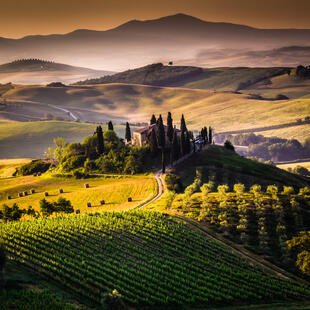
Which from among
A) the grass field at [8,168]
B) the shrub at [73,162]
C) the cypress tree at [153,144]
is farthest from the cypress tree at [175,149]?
the grass field at [8,168]

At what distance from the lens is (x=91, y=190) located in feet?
309

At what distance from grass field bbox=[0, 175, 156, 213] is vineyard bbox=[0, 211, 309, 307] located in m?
23.1

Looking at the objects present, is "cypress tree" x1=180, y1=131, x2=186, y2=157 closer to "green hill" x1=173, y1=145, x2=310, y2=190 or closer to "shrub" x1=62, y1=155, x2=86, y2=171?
"green hill" x1=173, y1=145, x2=310, y2=190

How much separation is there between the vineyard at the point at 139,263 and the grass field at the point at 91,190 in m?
23.1

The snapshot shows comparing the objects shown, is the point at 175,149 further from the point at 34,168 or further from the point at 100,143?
the point at 34,168

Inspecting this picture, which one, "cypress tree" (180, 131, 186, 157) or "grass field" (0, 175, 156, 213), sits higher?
"cypress tree" (180, 131, 186, 157)

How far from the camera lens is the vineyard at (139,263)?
41156mm

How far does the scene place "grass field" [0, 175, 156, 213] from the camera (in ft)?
279

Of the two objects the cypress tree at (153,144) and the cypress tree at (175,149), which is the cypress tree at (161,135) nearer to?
the cypress tree at (153,144)

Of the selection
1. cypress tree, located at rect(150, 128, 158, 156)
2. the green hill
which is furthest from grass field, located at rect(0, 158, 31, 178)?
the green hill

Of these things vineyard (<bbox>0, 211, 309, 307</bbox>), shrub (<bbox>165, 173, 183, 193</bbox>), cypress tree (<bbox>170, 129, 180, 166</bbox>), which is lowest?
vineyard (<bbox>0, 211, 309, 307</bbox>)

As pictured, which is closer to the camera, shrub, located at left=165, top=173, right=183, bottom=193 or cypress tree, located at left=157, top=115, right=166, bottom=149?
shrub, located at left=165, top=173, right=183, bottom=193

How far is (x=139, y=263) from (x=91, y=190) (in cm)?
4960

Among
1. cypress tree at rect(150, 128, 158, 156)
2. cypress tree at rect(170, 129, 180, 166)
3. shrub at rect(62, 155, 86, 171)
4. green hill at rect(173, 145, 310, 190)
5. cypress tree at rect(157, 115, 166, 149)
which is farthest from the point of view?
cypress tree at rect(157, 115, 166, 149)
